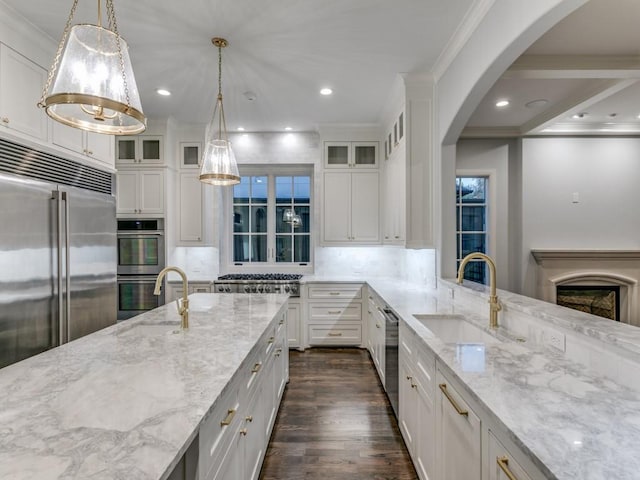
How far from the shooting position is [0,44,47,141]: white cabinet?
2133 mm

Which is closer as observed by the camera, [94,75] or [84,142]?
[94,75]

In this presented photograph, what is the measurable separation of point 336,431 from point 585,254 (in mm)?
4344

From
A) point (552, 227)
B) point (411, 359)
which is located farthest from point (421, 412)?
point (552, 227)

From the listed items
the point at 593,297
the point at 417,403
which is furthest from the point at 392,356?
the point at 593,297

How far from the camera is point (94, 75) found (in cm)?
125

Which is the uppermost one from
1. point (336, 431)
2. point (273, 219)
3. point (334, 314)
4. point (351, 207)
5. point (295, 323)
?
point (351, 207)

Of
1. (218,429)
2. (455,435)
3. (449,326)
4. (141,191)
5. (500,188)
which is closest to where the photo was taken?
(218,429)

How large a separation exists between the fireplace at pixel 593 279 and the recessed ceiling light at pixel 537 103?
1.97m

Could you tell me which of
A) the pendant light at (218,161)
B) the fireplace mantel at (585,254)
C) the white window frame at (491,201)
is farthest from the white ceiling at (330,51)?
the fireplace mantel at (585,254)

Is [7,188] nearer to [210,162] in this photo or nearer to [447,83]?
[210,162]

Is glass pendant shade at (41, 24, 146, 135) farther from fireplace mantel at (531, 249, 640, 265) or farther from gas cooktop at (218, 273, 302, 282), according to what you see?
fireplace mantel at (531, 249, 640, 265)

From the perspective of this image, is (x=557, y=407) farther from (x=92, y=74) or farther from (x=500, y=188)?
(x=500, y=188)

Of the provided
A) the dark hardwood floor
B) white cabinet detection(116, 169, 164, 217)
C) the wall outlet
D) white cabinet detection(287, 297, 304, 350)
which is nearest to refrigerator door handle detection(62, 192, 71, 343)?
the dark hardwood floor

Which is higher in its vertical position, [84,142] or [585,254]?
[84,142]
